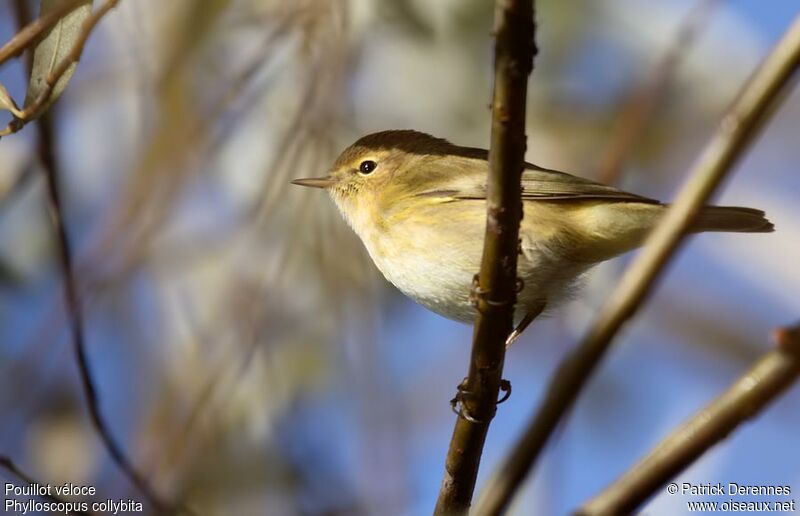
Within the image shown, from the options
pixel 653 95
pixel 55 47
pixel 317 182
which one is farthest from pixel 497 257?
pixel 317 182

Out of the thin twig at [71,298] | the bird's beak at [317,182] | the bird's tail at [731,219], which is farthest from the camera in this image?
the bird's beak at [317,182]

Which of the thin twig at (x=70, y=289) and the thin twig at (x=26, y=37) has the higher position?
the thin twig at (x=26, y=37)

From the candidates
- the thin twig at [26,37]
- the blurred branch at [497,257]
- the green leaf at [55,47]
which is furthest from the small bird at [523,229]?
the thin twig at [26,37]

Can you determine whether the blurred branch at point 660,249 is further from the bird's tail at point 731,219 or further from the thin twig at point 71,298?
the bird's tail at point 731,219

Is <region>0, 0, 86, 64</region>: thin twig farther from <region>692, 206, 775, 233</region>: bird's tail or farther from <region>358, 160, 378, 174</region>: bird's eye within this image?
<region>692, 206, 775, 233</region>: bird's tail

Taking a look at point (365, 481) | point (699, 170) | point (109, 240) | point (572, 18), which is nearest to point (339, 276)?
point (365, 481)

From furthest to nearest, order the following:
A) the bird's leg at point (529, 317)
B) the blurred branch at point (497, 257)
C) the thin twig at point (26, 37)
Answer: the bird's leg at point (529, 317)
the thin twig at point (26, 37)
the blurred branch at point (497, 257)
